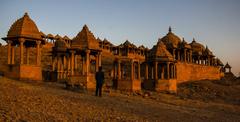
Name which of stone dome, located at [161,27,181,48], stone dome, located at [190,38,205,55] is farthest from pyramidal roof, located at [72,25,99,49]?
stone dome, located at [190,38,205,55]

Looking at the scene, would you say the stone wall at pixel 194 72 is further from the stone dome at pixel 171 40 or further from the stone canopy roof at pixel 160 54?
the stone canopy roof at pixel 160 54

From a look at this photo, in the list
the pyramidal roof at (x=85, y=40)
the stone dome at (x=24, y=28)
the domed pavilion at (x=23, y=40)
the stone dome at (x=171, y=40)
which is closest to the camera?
the domed pavilion at (x=23, y=40)

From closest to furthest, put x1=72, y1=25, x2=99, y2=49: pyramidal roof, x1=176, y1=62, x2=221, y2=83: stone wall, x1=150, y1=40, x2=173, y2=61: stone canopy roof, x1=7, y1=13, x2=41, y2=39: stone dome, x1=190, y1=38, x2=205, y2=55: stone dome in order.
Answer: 1. x1=7, y1=13, x2=41, y2=39: stone dome
2. x1=72, y1=25, x2=99, y2=49: pyramidal roof
3. x1=150, y1=40, x2=173, y2=61: stone canopy roof
4. x1=176, y1=62, x2=221, y2=83: stone wall
5. x1=190, y1=38, x2=205, y2=55: stone dome

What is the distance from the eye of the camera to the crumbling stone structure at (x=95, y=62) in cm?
2747

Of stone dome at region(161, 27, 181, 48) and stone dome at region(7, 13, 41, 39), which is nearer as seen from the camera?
stone dome at region(7, 13, 41, 39)

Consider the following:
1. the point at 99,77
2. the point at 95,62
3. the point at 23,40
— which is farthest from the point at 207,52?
the point at 99,77

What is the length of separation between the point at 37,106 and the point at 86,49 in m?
15.8

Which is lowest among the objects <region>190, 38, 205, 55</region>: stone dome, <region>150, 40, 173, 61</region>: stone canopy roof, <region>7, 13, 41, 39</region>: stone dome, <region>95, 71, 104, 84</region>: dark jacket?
<region>95, 71, 104, 84</region>: dark jacket

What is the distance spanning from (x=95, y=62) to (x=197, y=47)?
34.9 m

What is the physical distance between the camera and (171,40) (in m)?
Answer: 57.6

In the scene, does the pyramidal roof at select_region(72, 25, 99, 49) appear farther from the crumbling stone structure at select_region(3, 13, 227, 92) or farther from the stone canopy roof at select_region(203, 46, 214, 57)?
the stone canopy roof at select_region(203, 46, 214, 57)

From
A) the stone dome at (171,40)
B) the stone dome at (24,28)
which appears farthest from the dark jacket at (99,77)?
the stone dome at (171,40)

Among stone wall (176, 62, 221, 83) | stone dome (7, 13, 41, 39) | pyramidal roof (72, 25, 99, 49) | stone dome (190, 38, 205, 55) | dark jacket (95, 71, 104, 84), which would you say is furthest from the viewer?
stone dome (190, 38, 205, 55)

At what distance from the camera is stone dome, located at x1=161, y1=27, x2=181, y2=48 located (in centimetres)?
5556
